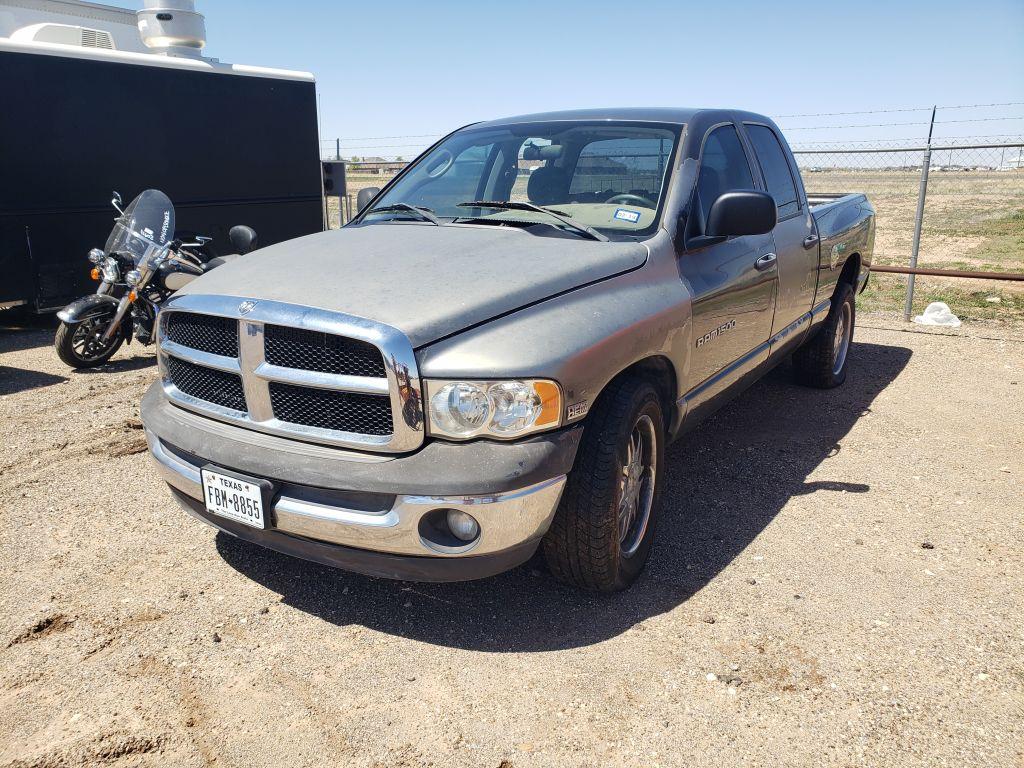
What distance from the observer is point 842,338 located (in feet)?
21.6

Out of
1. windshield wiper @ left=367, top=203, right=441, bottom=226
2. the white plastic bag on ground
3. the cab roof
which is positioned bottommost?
the white plastic bag on ground

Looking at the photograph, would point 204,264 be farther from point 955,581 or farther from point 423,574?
point 955,581

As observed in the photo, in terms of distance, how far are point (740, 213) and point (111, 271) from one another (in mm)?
5443

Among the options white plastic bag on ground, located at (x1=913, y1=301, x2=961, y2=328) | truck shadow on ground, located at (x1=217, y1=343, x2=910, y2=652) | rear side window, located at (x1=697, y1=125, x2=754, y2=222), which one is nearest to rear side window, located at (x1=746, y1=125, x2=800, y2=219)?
rear side window, located at (x1=697, y1=125, x2=754, y2=222)

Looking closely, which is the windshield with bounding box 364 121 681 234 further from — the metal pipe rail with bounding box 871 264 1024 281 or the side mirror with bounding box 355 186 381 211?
the metal pipe rail with bounding box 871 264 1024 281

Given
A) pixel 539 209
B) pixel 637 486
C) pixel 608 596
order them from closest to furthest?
pixel 608 596, pixel 637 486, pixel 539 209

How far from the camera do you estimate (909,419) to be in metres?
5.68

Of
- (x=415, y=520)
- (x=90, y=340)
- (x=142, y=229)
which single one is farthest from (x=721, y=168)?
(x=90, y=340)

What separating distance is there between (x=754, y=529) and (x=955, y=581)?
0.87 meters

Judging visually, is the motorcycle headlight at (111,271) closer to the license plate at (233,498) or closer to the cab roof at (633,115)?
the cab roof at (633,115)

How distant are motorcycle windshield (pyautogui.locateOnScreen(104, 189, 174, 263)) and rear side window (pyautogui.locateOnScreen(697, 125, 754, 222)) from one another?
4848 mm

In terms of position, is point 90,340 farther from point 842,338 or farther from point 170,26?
point 842,338

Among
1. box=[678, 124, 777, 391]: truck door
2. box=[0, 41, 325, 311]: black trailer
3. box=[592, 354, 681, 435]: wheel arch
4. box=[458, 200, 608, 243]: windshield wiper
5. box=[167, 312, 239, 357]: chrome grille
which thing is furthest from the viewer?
box=[0, 41, 325, 311]: black trailer

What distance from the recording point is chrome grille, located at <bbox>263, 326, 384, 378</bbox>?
2.67m
